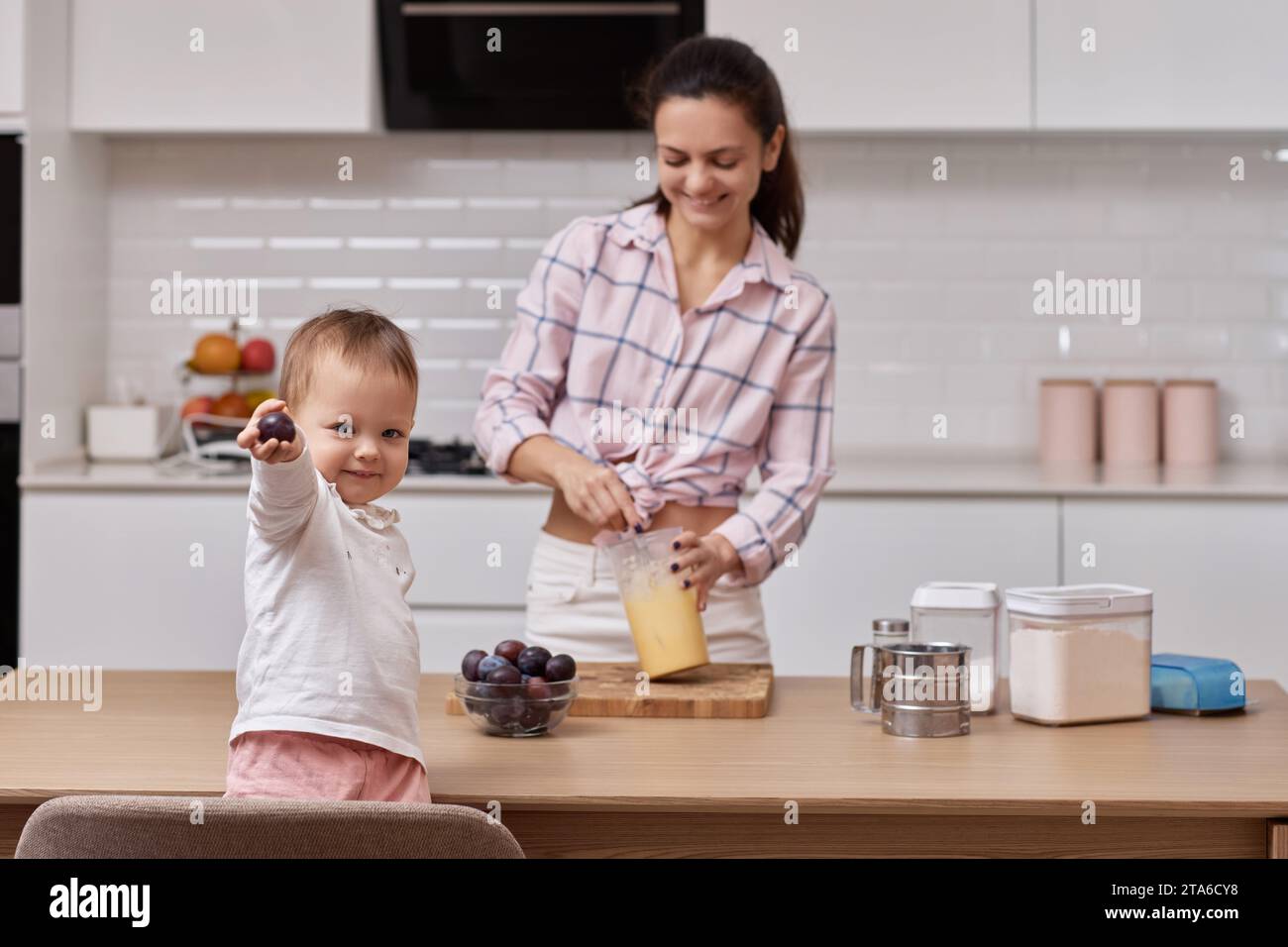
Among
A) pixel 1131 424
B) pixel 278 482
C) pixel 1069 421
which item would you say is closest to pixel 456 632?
pixel 1069 421

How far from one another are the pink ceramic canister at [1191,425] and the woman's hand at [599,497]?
2086 mm

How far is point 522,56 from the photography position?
3.42m

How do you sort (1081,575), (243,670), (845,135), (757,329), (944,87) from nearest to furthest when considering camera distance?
(243,670), (757,329), (1081,575), (944,87), (845,135)

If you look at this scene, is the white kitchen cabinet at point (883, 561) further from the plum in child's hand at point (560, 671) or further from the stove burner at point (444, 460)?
the plum in child's hand at point (560, 671)

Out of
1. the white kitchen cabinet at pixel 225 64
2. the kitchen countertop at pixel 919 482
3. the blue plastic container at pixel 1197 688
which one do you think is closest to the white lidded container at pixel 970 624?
the blue plastic container at pixel 1197 688

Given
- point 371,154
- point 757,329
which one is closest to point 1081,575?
point 757,329

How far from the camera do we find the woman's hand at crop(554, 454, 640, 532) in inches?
70.7

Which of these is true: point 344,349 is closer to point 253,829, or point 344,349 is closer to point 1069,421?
point 253,829

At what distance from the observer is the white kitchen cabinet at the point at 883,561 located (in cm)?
310

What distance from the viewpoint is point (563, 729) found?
5.19 ft

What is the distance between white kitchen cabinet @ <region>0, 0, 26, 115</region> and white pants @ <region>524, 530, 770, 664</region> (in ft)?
6.32
